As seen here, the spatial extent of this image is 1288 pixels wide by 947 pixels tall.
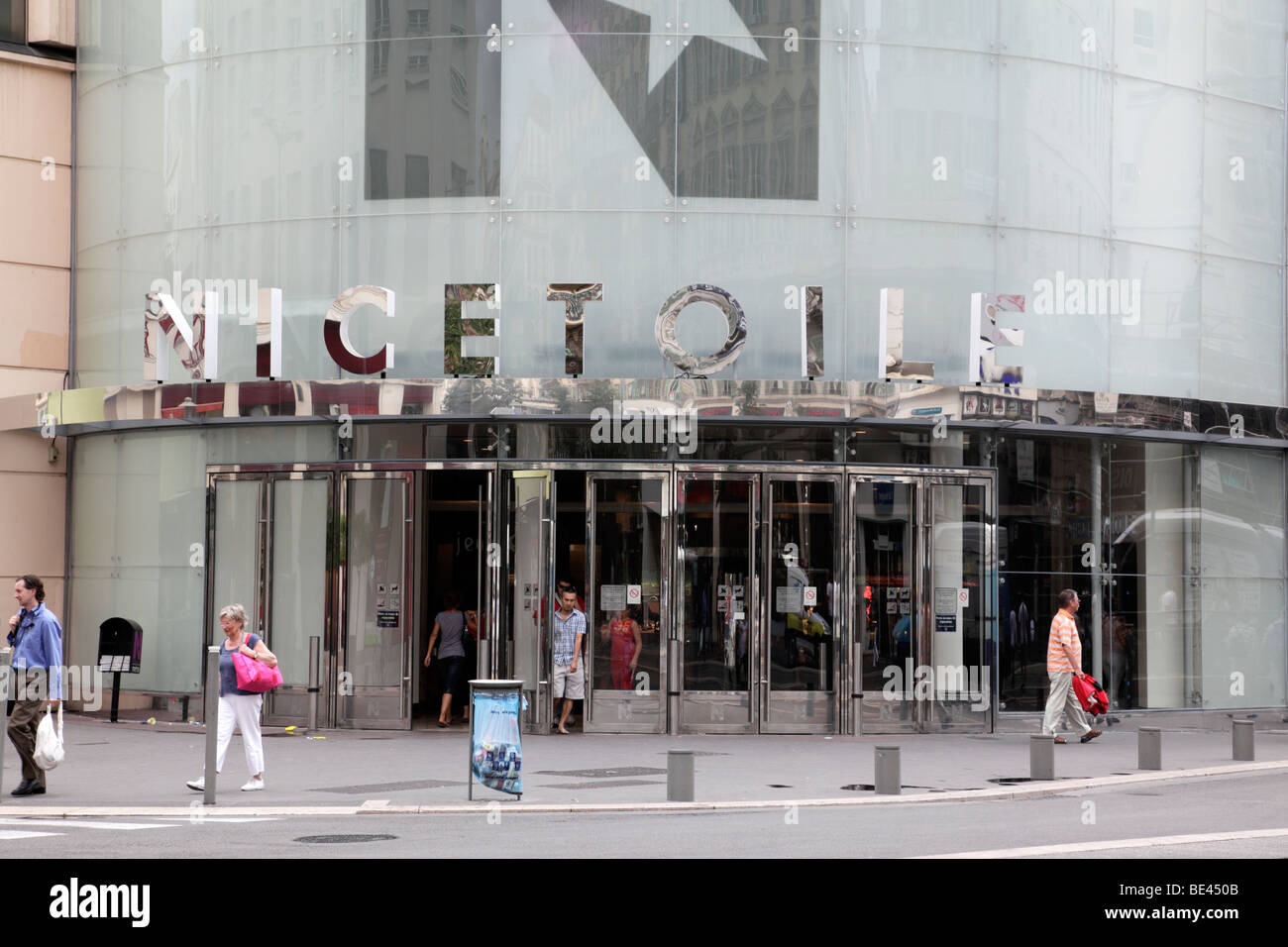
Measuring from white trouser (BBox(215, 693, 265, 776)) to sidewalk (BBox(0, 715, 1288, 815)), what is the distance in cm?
33

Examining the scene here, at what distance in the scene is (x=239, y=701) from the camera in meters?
16.5

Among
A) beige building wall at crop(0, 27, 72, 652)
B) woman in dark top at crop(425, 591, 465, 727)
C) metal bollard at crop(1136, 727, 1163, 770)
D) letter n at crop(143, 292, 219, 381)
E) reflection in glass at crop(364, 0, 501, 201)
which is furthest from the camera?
beige building wall at crop(0, 27, 72, 652)

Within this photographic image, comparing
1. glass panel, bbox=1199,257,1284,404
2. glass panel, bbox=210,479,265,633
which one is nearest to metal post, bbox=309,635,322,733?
glass panel, bbox=210,479,265,633

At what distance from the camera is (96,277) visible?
84.2 feet

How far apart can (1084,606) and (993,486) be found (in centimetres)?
238

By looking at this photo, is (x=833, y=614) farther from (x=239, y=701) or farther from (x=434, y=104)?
(x=239, y=701)

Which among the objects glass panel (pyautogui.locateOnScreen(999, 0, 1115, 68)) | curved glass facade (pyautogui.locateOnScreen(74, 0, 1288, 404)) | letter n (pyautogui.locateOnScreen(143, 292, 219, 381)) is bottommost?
letter n (pyautogui.locateOnScreen(143, 292, 219, 381))

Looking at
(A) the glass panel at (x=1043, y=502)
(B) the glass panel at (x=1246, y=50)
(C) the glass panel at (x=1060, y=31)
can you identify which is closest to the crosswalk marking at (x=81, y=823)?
(A) the glass panel at (x=1043, y=502)

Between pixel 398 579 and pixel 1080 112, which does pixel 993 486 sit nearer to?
pixel 1080 112

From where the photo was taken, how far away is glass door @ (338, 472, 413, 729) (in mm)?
22672

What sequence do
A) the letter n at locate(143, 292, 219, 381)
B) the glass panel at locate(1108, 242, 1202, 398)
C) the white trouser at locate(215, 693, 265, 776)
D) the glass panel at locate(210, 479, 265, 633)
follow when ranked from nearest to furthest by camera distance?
the white trouser at locate(215, 693, 265, 776) → the letter n at locate(143, 292, 219, 381) → the glass panel at locate(210, 479, 265, 633) → the glass panel at locate(1108, 242, 1202, 398)

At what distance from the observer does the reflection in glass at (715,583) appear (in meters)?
22.4

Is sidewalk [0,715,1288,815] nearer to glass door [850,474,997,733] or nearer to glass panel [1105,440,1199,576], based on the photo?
glass door [850,474,997,733]

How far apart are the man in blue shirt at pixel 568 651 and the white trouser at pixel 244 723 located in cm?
624
